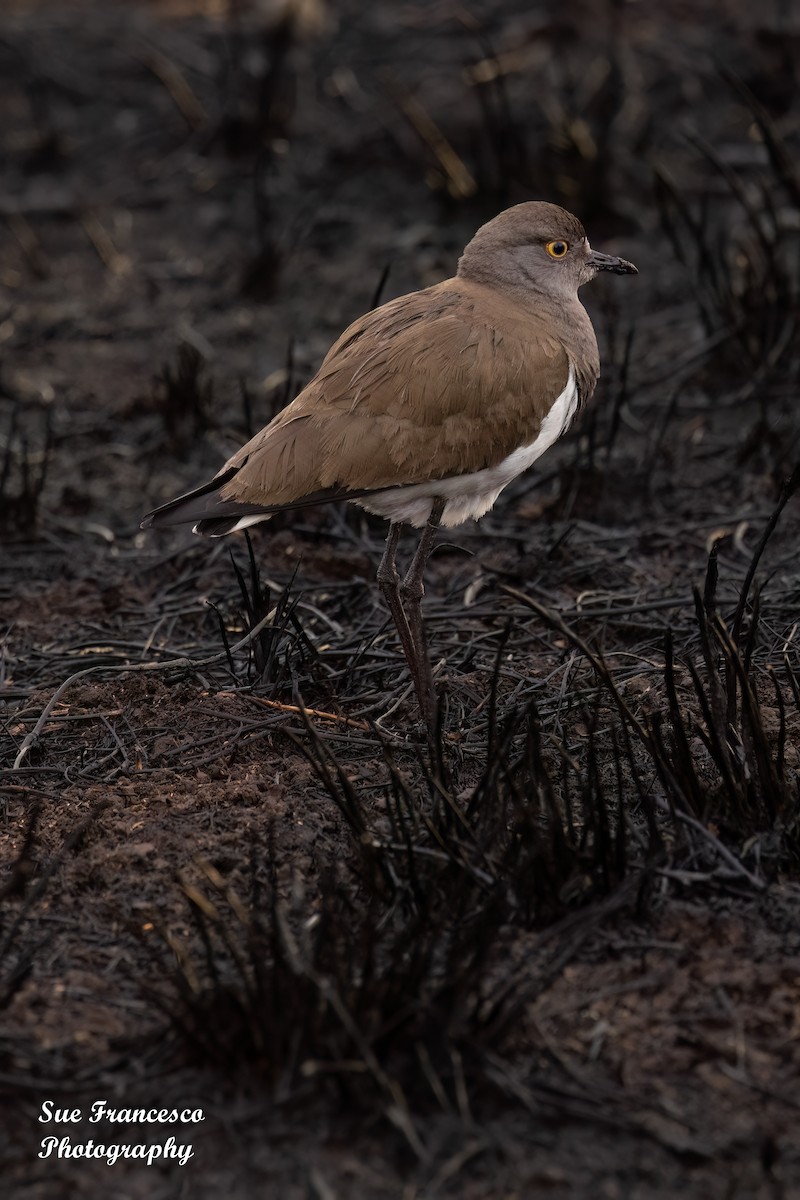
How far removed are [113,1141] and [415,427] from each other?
2.15 metres

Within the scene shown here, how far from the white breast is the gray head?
395 millimetres

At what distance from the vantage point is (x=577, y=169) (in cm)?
795

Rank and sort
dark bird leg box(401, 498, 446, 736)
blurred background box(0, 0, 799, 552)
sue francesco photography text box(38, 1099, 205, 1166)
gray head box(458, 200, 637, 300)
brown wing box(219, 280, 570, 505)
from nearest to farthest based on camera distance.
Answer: sue francesco photography text box(38, 1099, 205, 1166) → brown wing box(219, 280, 570, 505) → dark bird leg box(401, 498, 446, 736) → gray head box(458, 200, 637, 300) → blurred background box(0, 0, 799, 552)

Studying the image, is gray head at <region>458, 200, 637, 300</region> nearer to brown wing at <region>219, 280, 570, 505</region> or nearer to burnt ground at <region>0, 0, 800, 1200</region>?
brown wing at <region>219, 280, 570, 505</region>

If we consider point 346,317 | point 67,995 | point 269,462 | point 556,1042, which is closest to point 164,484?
point 346,317

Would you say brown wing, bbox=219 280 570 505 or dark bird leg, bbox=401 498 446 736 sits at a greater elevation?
brown wing, bbox=219 280 570 505

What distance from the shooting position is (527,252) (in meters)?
4.74

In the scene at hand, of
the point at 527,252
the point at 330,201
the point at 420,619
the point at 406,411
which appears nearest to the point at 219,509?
the point at 406,411

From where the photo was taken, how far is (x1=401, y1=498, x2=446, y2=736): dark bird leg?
443 centimetres

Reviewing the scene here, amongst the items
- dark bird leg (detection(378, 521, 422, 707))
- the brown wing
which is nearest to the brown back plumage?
the brown wing

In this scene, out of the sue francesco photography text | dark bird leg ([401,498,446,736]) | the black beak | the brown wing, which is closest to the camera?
the sue francesco photography text

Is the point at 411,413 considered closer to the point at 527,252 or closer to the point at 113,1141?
the point at 527,252

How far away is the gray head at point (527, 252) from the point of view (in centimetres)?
473

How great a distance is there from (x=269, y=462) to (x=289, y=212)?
485 cm
